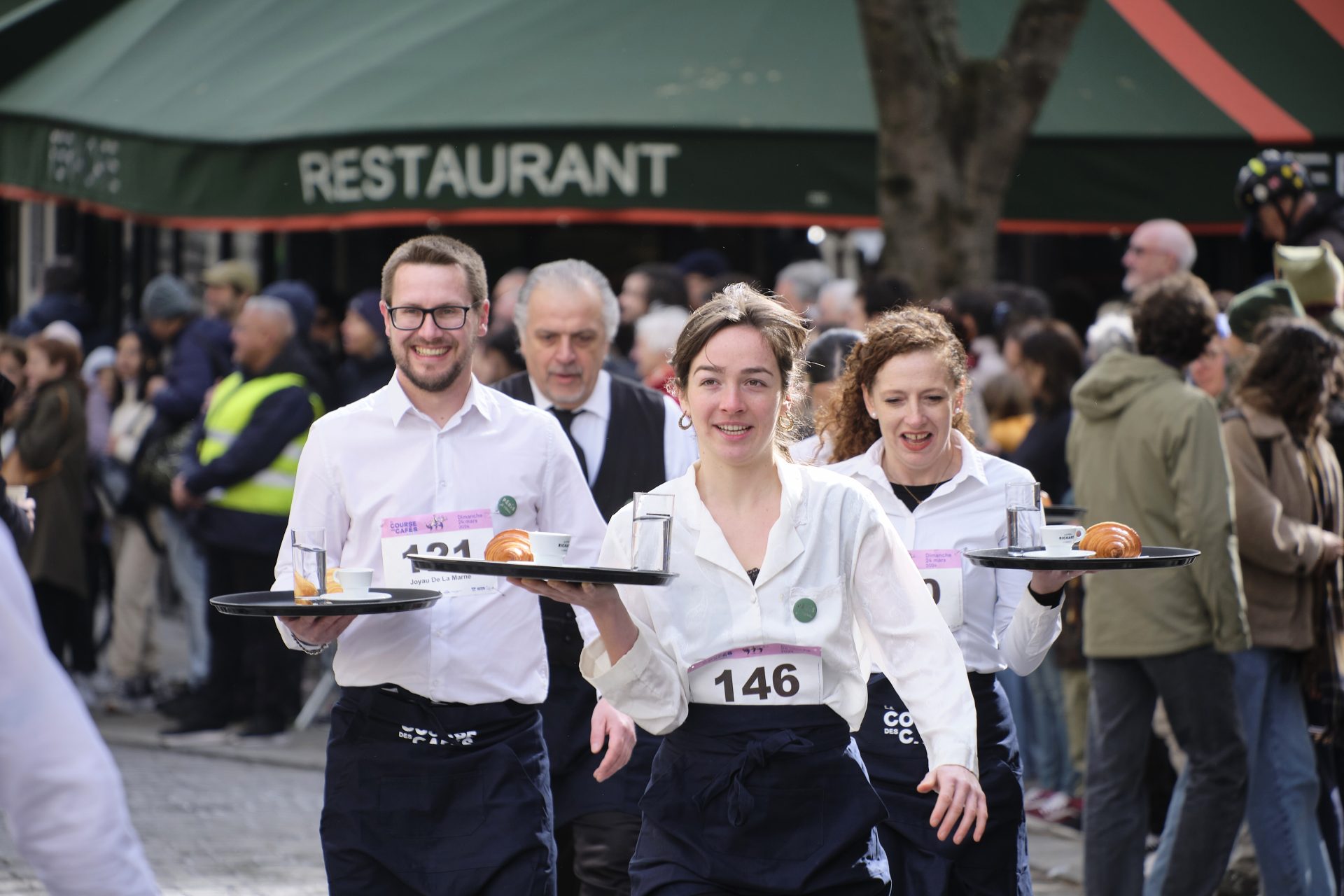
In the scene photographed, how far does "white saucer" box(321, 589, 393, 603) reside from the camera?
12.7 feet

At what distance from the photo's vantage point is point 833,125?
1055 cm

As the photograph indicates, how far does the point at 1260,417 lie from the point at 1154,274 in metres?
2.46

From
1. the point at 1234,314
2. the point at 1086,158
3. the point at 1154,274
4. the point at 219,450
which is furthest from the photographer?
the point at 1086,158

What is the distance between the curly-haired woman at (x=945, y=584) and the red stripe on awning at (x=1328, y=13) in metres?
7.84

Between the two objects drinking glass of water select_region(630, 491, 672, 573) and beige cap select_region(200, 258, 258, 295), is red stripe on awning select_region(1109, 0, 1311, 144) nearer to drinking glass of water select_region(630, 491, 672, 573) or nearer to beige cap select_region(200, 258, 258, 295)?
beige cap select_region(200, 258, 258, 295)

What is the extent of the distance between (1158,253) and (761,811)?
17.9 feet

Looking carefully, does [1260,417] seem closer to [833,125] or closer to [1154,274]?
[1154,274]

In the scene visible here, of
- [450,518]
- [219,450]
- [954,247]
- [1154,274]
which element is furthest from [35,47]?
[450,518]

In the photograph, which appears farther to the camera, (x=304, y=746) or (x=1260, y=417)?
(x=304, y=746)

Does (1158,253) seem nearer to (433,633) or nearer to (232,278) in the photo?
(433,633)

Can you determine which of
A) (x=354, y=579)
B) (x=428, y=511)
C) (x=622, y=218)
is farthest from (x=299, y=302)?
(x=354, y=579)

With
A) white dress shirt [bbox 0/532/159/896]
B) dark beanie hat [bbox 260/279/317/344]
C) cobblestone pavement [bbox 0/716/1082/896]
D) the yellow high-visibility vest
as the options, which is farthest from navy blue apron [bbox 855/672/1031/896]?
dark beanie hat [bbox 260/279/317/344]

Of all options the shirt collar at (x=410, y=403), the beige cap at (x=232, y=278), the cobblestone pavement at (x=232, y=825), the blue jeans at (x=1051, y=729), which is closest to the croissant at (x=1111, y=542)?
the shirt collar at (x=410, y=403)

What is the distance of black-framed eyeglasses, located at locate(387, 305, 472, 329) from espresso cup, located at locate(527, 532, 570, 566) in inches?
37.1
